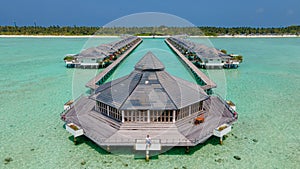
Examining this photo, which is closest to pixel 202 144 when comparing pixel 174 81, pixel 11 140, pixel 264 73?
pixel 174 81

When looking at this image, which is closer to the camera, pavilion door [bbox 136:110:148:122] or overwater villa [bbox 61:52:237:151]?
overwater villa [bbox 61:52:237:151]

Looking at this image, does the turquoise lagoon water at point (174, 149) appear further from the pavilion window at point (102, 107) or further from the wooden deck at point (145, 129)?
the pavilion window at point (102, 107)

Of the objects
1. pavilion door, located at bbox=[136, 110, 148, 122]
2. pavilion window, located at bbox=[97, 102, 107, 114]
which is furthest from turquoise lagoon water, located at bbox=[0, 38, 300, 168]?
pavilion door, located at bbox=[136, 110, 148, 122]

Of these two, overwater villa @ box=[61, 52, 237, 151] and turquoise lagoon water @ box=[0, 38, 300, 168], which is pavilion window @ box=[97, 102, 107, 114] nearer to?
overwater villa @ box=[61, 52, 237, 151]

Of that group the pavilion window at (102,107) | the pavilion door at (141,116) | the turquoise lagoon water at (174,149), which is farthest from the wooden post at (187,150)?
the pavilion window at (102,107)

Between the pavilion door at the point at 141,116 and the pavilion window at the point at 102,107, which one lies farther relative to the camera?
the pavilion window at the point at 102,107

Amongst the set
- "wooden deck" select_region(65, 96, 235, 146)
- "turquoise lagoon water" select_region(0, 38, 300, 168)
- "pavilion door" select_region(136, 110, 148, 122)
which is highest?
"pavilion door" select_region(136, 110, 148, 122)

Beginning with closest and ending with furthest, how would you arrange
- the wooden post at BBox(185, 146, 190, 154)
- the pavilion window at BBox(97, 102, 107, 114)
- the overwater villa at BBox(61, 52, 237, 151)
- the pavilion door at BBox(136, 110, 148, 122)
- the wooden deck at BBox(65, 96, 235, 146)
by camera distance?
the wooden deck at BBox(65, 96, 235, 146) → the wooden post at BBox(185, 146, 190, 154) → the overwater villa at BBox(61, 52, 237, 151) → the pavilion door at BBox(136, 110, 148, 122) → the pavilion window at BBox(97, 102, 107, 114)

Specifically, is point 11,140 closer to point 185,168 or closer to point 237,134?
point 185,168
